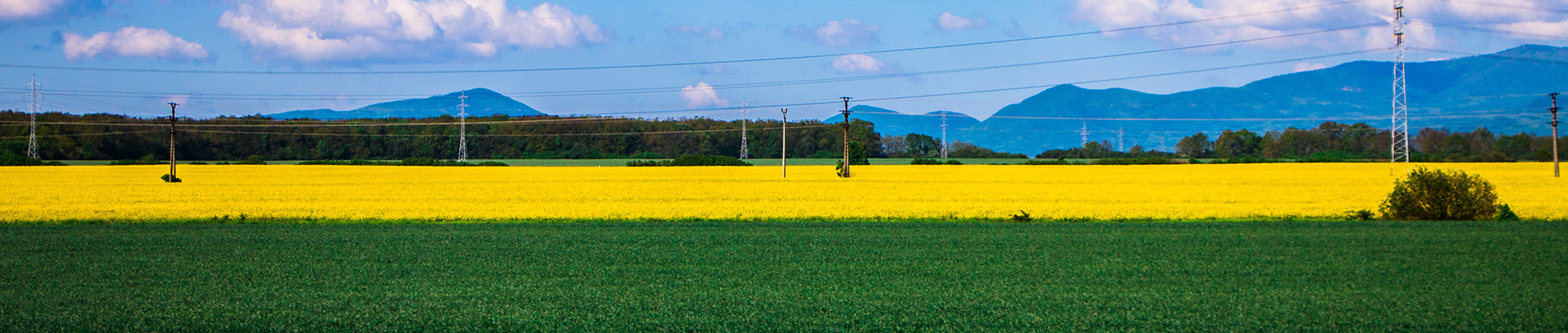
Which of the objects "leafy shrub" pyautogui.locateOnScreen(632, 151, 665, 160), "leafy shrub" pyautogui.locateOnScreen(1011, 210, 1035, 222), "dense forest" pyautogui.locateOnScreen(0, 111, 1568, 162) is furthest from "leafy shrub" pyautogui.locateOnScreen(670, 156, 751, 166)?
"leafy shrub" pyautogui.locateOnScreen(1011, 210, 1035, 222)

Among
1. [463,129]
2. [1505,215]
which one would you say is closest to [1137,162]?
[1505,215]

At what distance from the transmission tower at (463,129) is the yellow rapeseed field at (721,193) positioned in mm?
20902

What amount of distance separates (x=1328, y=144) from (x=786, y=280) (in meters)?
97.2

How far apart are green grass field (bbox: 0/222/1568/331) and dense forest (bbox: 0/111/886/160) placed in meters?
72.3

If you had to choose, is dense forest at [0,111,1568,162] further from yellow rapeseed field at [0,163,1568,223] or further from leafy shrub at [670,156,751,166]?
yellow rapeseed field at [0,163,1568,223]

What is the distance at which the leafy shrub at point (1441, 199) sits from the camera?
21203 millimetres

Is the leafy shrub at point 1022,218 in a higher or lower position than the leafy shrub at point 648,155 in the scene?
lower

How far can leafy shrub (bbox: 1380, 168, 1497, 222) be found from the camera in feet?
69.6

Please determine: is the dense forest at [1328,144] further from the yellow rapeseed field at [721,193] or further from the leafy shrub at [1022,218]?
the leafy shrub at [1022,218]

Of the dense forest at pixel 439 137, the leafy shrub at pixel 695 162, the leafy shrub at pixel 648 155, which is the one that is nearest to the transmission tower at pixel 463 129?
the dense forest at pixel 439 137

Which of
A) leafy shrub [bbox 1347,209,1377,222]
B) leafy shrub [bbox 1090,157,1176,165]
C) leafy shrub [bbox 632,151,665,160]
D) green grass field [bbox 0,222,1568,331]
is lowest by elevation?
green grass field [bbox 0,222,1568,331]

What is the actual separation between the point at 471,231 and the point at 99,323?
9.44m

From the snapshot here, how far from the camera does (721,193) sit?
33719 mm

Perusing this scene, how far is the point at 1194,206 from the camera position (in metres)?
→ 25.8
